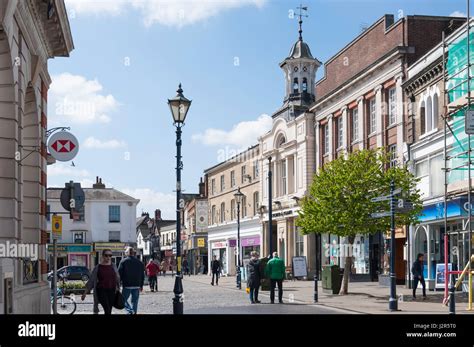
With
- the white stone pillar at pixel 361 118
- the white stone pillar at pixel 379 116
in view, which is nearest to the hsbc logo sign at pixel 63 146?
the white stone pillar at pixel 379 116

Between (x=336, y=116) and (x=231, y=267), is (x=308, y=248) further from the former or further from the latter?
(x=231, y=267)

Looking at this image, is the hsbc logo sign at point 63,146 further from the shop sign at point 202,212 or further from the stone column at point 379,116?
the shop sign at point 202,212

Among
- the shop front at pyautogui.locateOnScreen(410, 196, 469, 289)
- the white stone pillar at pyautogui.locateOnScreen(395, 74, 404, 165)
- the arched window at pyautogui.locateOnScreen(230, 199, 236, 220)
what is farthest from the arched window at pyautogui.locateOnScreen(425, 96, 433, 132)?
the arched window at pyautogui.locateOnScreen(230, 199, 236, 220)

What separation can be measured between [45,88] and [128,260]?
20.2 feet

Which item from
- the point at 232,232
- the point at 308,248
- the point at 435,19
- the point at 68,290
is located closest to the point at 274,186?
the point at 308,248

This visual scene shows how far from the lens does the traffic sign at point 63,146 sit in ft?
64.9

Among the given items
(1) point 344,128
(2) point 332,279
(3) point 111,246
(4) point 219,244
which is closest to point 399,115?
(1) point 344,128

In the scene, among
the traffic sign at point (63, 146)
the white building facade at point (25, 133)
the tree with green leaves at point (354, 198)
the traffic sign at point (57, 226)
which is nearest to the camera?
the white building facade at point (25, 133)

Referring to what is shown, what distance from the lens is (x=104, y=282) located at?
16109 mm
